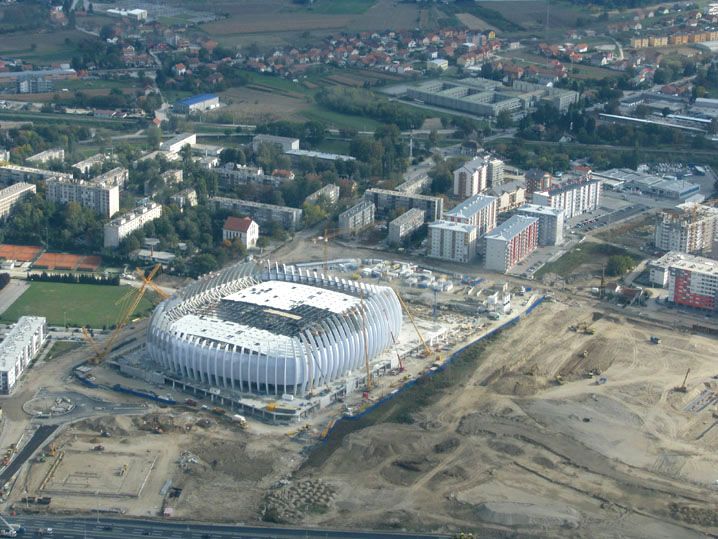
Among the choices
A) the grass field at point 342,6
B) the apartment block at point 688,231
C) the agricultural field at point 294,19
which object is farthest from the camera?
the grass field at point 342,6

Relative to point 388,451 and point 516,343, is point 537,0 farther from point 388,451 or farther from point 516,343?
point 388,451

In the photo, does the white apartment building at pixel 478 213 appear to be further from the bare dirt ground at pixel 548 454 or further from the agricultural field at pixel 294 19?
the agricultural field at pixel 294 19

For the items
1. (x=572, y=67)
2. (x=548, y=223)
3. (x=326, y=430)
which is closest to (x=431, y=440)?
(x=326, y=430)

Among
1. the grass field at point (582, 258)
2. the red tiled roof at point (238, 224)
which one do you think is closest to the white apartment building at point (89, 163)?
the red tiled roof at point (238, 224)

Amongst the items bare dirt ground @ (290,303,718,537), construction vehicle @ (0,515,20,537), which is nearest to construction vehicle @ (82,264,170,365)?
construction vehicle @ (0,515,20,537)

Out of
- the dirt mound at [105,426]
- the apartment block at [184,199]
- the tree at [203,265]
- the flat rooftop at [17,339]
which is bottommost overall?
the dirt mound at [105,426]

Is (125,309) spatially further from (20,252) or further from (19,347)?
(20,252)

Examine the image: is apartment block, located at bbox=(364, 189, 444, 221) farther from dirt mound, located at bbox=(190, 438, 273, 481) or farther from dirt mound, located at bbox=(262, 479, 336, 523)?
dirt mound, located at bbox=(262, 479, 336, 523)
